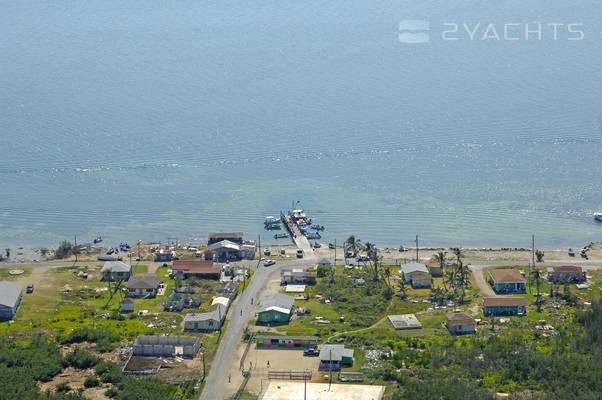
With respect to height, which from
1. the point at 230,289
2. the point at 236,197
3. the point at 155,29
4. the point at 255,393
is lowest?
the point at 255,393

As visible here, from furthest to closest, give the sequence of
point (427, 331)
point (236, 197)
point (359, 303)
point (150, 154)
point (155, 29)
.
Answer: point (155, 29), point (150, 154), point (236, 197), point (359, 303), point (427, 331)

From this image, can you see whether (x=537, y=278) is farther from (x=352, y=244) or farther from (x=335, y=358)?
(x=335, y=358)

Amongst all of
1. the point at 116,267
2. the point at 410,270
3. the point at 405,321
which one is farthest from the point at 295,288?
the point at 116,267

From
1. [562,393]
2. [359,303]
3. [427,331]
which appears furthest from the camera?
[359,303]

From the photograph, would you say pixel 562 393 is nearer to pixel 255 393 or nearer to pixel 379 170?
pixel 255 393

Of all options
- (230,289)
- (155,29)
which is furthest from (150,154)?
(155,29)

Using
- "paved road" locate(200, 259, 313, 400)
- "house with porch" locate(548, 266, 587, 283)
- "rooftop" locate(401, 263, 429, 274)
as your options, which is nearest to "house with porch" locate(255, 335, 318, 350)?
"paved road" locate(200, 259, 313, 400)

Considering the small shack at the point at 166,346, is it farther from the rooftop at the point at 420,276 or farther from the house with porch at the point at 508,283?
the house with porch at the point at 508,283
